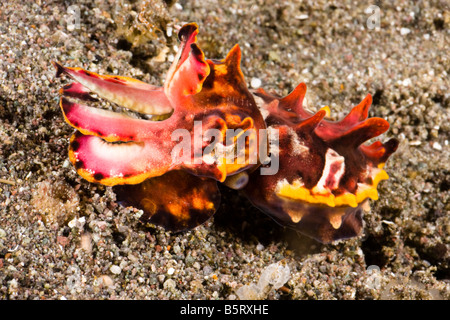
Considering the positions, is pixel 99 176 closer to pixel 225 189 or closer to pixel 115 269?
pixel 115 269

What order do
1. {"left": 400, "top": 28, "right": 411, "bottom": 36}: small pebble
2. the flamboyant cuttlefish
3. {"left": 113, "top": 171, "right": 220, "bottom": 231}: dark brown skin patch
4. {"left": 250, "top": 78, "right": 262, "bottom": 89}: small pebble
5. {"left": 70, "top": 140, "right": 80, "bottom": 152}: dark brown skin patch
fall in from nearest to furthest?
the flamboyant cuttlefish
{"left": 70, "top": 140, "right": 80, "bottom": 152}: dark brown skin patch
{"left": 113, "top": 171, "right": 220, "bottom": 231}: dark brown skin patch
{"left": 250, "top": 78, "right": 262, "bottom": 89}: small pebble
{"left": 400, "top": 28, "right": 411, "bottom": 36}: small pebble

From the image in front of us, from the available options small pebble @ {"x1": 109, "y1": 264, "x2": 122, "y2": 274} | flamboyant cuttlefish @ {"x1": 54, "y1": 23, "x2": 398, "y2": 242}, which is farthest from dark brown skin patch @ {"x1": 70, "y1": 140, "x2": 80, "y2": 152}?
small pebble @ {"x1": 109, "y1": 264, "x2": 122, "y2": 274}

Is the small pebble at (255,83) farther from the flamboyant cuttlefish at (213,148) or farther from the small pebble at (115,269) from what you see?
the small pebble at (115,269)

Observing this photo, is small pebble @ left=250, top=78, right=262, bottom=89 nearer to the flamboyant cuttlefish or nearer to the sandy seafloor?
the sandy seafloor

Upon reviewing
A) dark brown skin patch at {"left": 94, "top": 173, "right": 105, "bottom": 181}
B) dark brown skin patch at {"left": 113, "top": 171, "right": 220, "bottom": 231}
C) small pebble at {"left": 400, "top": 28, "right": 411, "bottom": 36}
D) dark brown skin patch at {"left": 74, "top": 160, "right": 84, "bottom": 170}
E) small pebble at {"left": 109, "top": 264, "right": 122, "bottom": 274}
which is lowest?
small pebble at {"left": 109, "top": 264, "right": 122, "bottom": 274}
